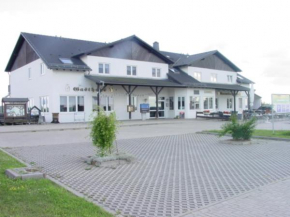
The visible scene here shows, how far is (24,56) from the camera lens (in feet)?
110

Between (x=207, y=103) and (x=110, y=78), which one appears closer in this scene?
(x=110, y=78)

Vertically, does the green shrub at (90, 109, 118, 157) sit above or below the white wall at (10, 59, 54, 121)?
below

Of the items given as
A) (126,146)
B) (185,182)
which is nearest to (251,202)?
(185,182)

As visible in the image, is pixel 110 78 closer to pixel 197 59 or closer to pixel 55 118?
pixel 55 118

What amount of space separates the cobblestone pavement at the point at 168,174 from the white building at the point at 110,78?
44.5 feet

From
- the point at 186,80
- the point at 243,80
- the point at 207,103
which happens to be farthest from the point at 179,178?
the point at 243,80

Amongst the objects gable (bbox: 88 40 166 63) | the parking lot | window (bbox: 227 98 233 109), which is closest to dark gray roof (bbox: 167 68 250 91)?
gable (bbox: 88 40 166 63)

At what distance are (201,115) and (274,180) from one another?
27950 millimetres

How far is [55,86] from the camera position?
90.2 ft

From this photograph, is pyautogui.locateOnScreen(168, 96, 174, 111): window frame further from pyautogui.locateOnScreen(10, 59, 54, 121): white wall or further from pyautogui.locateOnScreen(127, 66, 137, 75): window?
pyautogui.locateOnScreen(10, 59, 54, 121): white wall

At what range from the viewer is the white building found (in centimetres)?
2822

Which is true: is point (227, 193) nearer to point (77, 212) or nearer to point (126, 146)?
point (77, 212)

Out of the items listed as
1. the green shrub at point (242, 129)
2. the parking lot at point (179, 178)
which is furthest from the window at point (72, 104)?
the green shrub at point (242, 129)

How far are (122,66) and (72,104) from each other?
21.7ft
